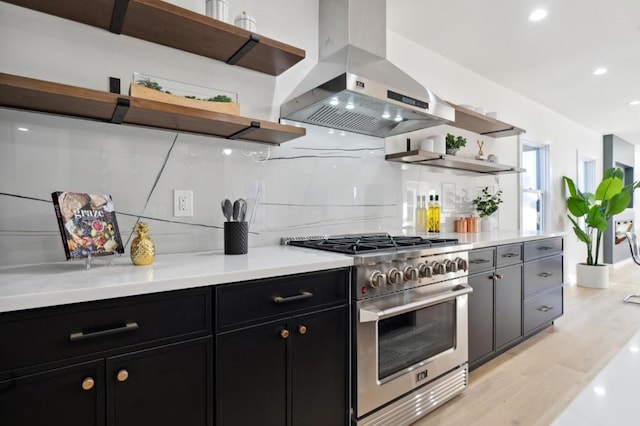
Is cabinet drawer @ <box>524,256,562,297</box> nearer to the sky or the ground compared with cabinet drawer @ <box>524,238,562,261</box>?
nearer to the ground

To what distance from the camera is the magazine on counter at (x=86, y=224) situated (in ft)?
4.03

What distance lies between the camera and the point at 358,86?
68.1 inches

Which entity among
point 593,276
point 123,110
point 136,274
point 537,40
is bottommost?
point 593,276

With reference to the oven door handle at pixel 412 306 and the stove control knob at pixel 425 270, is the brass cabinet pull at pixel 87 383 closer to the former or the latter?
the oven door handle at pixel 412 306

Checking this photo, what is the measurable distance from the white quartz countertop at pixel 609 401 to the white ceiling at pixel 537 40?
102 inches

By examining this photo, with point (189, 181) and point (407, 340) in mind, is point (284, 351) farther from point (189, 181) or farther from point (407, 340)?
point (189, 181)

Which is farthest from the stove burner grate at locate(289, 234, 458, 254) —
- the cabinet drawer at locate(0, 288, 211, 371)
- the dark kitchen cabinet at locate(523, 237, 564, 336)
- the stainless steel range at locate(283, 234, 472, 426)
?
the dark kitchen cabinet at locate(523, 237, 564, 336)

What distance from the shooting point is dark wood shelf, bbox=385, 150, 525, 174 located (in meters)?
2.58

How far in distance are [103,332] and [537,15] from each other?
132 inches

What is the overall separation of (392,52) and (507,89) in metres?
2.12

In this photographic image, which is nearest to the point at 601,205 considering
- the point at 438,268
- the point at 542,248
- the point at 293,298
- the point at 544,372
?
the point at 542,248

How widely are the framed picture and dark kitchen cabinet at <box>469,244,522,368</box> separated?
79 cm

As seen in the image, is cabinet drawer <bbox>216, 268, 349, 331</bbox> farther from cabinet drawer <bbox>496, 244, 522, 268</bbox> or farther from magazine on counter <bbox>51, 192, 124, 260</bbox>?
cabinet drawer <bbox>496, 244, 522, 268</bbox>

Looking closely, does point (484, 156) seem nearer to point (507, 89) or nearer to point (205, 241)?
point (507, 89)
